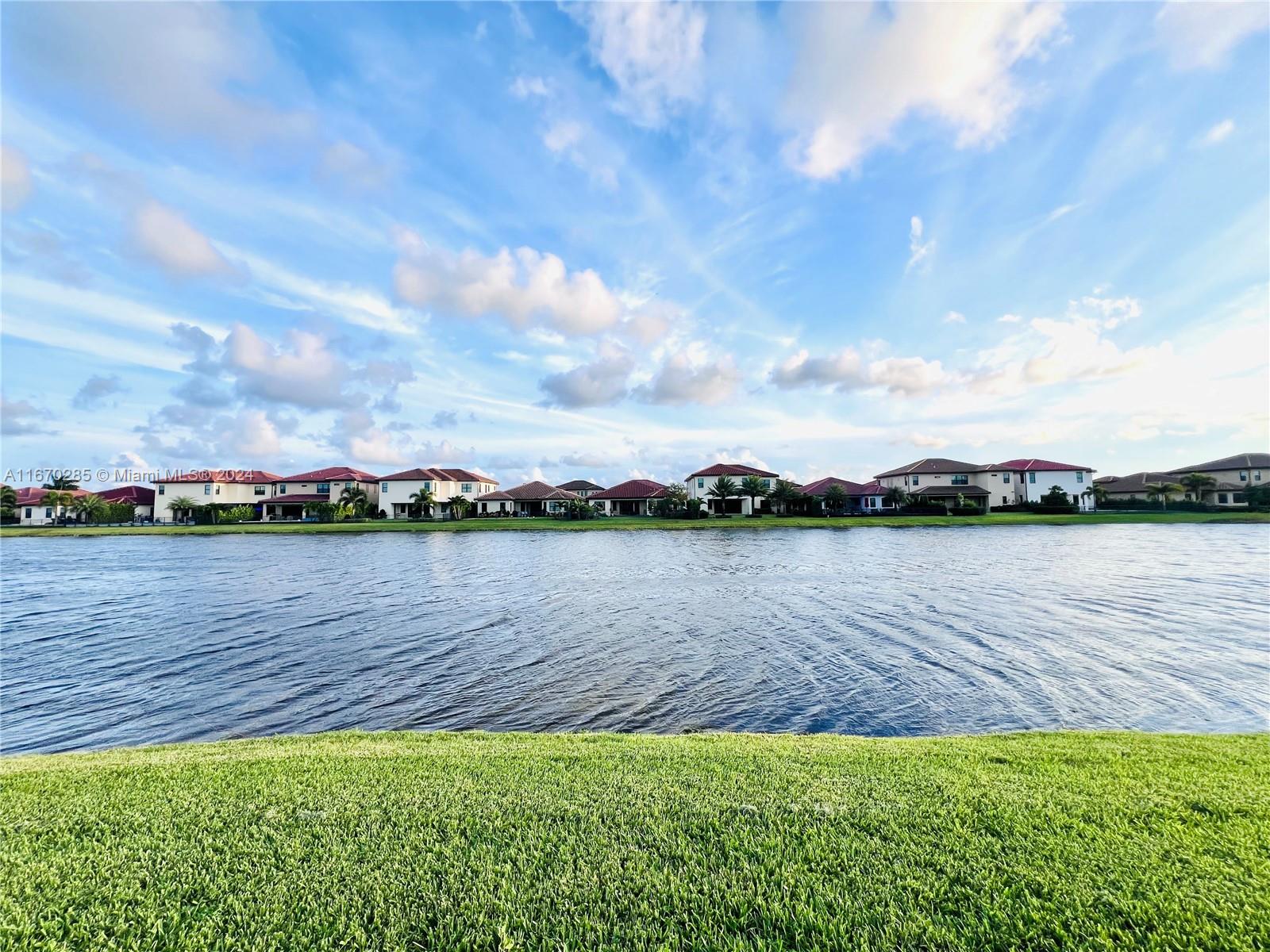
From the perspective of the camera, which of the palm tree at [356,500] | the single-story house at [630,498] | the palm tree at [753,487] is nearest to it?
the palm tree at [753,487]

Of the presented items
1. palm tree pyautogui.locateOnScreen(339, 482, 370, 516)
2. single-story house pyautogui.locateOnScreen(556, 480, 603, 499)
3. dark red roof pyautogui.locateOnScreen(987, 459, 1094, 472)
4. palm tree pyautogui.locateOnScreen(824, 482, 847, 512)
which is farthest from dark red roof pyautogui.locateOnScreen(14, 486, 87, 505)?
dark red roof pyautogui.locateOnScreen(987, 459, 1094, 472)

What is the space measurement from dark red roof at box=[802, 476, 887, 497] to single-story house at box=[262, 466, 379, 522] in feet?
193

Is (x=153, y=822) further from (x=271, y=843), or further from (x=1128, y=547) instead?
(x=1128, y=547)

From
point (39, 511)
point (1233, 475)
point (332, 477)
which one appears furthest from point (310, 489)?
point (1233, 475)

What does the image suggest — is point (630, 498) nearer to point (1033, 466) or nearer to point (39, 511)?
point (1033, 466)

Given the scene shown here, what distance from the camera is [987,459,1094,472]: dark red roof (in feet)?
223

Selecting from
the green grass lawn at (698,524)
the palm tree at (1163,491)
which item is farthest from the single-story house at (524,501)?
the palm tree at (1163,491)

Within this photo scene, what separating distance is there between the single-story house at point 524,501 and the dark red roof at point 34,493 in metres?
53.0

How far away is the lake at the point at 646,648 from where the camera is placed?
849 centimetres

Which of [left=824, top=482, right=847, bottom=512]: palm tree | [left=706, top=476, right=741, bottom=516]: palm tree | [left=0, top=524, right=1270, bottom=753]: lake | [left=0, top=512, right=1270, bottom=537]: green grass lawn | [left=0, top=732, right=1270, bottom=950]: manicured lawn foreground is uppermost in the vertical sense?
[left=706, top=476, right=741, bottom=516]: palm tree

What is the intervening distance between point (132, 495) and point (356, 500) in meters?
36.7

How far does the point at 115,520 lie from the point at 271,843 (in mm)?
94827

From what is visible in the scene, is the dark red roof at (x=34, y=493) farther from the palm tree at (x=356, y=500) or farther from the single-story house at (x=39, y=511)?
the palm tree at (x=356, y=500)

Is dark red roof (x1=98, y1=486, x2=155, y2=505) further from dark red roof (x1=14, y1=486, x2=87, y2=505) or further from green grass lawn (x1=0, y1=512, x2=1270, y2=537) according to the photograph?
green grass lawn (x1=0, y1=512, x2=1270, y2=537)
